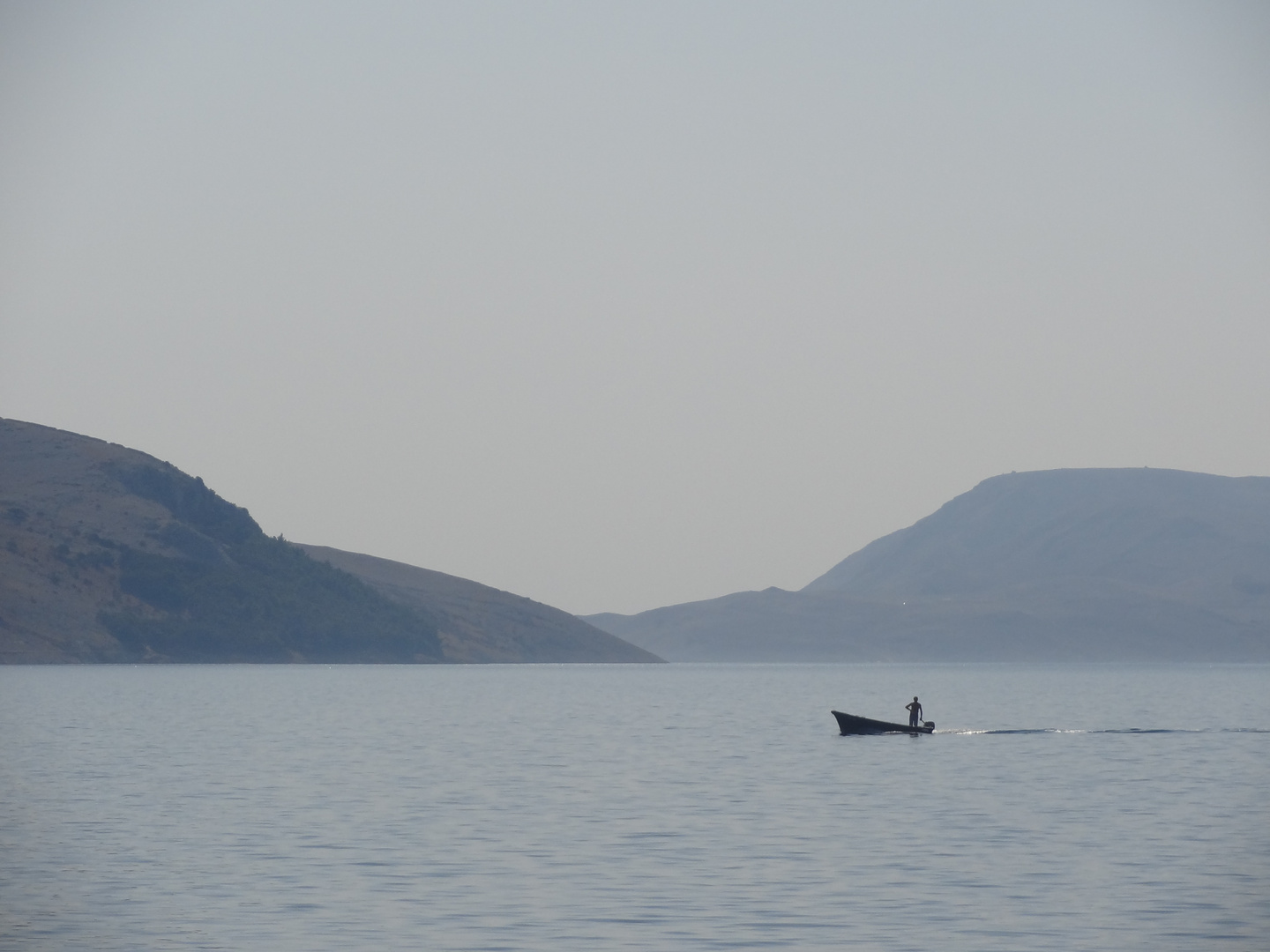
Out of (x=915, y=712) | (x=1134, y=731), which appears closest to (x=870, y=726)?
(x=915, y=712)

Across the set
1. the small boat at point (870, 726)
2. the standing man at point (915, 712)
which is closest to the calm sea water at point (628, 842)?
the small boat at point (870, 726)

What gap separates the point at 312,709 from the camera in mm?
139625

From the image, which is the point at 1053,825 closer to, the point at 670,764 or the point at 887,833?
the point at 887,833

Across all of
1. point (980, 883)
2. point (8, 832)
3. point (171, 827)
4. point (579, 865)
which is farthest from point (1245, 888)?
point (8, 832)

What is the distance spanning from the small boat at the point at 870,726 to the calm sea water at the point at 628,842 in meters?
1.33

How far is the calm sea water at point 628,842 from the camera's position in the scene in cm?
3797

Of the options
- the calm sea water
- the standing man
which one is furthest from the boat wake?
the standing man

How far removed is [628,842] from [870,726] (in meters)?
52.5

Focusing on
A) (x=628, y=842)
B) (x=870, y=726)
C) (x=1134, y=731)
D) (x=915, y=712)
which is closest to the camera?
(x=628, y=842)

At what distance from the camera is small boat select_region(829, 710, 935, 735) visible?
331 ft

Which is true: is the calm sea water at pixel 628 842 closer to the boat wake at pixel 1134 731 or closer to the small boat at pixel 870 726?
the small boat at pixel 870 726

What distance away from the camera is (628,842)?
51438mm

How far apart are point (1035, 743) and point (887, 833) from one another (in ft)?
157

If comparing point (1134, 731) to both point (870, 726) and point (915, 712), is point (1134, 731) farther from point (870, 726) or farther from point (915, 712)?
point (870, 726)
